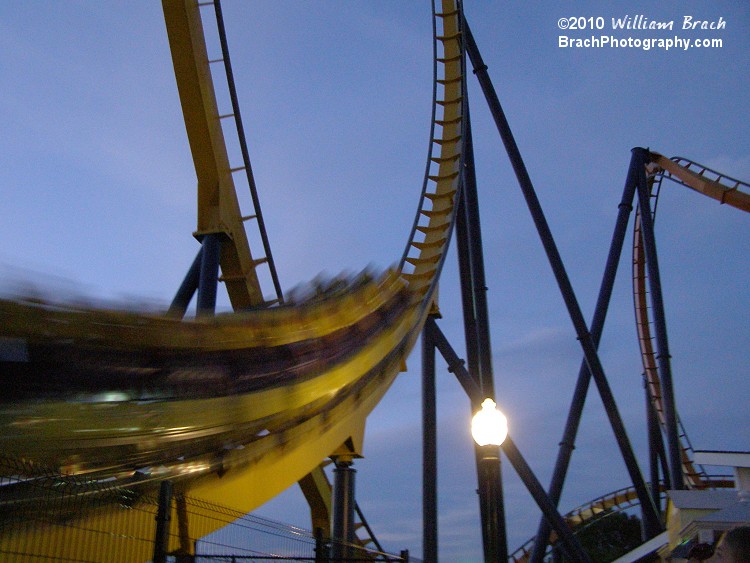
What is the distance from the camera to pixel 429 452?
722cm

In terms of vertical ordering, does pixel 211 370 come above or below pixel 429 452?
below

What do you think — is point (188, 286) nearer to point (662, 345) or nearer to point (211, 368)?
point (211, 368)

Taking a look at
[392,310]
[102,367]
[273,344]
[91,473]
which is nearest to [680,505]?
[392,310]

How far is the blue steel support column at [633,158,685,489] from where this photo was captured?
899 cm

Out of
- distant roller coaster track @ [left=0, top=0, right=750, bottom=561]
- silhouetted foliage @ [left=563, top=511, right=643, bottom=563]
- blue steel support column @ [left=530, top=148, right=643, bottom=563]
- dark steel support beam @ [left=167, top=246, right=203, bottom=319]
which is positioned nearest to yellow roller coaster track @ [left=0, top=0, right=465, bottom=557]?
distant roller coaster track @ [left=0, top=0, right=750, bottom=561]

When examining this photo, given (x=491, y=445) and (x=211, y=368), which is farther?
(x=491, y=445)

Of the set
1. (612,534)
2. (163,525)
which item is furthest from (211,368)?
(612,534)

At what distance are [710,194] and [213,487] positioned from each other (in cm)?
1021

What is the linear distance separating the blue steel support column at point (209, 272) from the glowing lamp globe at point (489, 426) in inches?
103

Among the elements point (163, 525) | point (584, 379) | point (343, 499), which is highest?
point (584, 379)

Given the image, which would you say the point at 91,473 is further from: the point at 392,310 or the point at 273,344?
the point at 392,310

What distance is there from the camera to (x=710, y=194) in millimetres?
11977

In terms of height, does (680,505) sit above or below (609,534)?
below

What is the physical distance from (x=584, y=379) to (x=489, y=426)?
5991 mm
